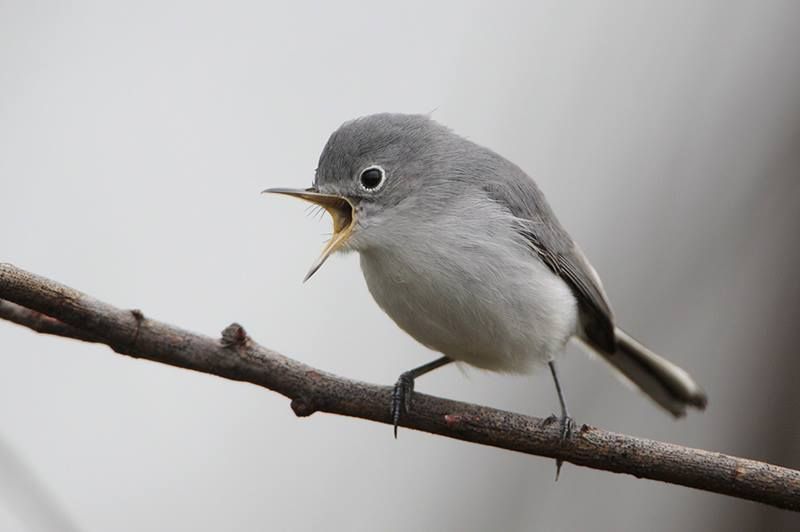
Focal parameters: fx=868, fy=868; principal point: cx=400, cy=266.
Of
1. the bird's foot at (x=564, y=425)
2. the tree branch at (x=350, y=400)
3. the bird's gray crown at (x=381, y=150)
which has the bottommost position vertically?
the tree branch at (x=350, y=400)

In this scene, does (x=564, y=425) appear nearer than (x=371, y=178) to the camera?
Yes

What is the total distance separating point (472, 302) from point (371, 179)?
51cm

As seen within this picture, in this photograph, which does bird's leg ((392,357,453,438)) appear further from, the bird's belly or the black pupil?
the black pupil

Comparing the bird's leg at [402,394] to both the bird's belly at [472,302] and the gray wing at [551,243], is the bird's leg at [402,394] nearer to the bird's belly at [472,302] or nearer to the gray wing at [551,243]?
the bird's belly at [472,302]

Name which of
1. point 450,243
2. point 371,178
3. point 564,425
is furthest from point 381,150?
point 564,425

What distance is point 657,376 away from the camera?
332 centimetres

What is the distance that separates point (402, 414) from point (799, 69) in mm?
2893

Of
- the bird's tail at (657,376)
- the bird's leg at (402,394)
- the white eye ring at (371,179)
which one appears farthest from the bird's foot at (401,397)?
the bird's tail at (657,376)

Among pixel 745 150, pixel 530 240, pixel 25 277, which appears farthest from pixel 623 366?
pixel 25 277

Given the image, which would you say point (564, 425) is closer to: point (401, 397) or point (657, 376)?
point (401, 397)

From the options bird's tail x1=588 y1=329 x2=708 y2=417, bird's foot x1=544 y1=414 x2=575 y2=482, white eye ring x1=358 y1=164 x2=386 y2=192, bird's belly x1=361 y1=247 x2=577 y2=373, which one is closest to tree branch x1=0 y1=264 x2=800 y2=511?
bird's foot x1=544 y1=414 x2=575 y2=482

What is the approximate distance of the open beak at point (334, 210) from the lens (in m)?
2.55

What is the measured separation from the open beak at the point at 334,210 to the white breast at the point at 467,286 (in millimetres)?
93

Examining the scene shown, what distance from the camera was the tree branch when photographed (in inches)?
75.8
